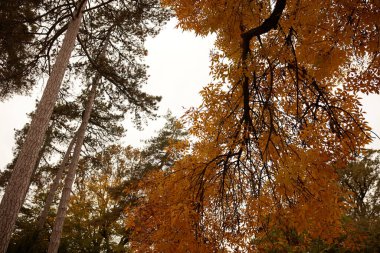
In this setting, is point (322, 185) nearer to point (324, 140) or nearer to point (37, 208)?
point (324, 140)

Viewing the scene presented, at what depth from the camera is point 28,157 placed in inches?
226

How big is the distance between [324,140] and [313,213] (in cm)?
93

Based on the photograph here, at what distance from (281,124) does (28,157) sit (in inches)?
197

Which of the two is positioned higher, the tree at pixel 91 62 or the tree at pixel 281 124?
the tree at pixel 91 62

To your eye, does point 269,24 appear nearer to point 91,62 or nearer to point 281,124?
point 281,124

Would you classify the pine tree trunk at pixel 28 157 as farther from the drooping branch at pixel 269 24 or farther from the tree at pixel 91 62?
the drooping branch at pixel 269 24

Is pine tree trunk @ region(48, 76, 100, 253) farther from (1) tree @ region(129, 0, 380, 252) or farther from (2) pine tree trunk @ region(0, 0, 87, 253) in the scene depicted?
(1) tree @ region(129, 0, 380, 252)

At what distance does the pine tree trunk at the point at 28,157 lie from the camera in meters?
5.20

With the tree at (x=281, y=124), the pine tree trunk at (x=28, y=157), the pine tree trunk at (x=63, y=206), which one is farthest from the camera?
the pine tree trunk at (x=63, y=206)

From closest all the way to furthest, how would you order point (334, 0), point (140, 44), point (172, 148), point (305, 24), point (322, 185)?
1. point (334, 0)
2. point (305, 24)
3. point (322, 185)
4. point (172, 148)
5. point (140, 44)

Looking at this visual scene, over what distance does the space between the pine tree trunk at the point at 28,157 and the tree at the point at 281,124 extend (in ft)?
8.67

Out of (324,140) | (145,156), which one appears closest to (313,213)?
(324,140)

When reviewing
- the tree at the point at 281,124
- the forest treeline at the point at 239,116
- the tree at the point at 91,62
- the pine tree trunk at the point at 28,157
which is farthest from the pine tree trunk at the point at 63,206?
the tree at the point at 281,124

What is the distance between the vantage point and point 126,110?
1067 cm
